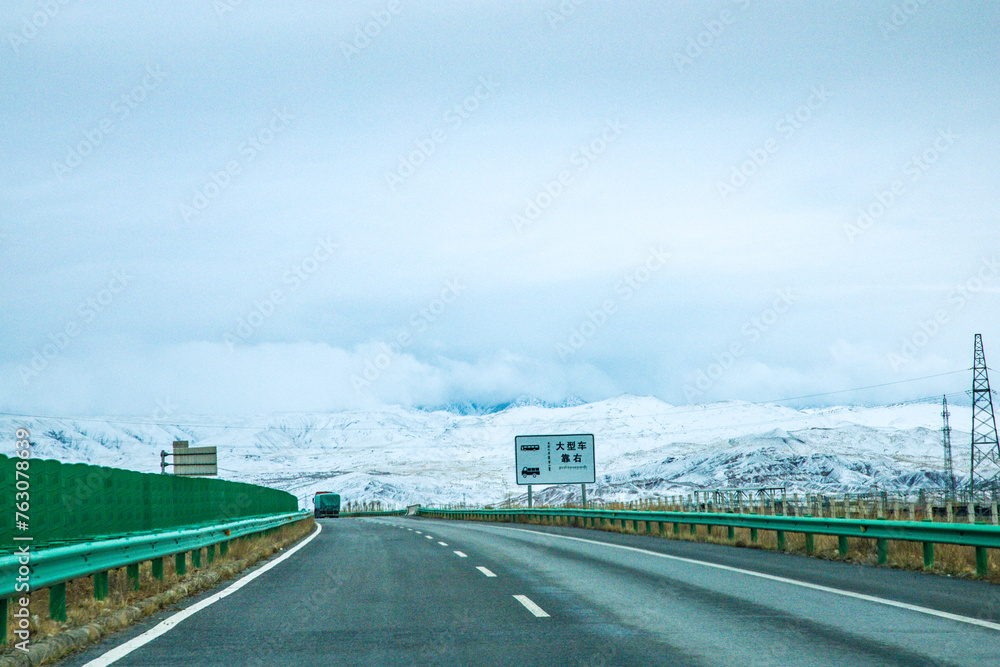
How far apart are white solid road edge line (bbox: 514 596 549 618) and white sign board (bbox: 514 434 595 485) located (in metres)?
43.7

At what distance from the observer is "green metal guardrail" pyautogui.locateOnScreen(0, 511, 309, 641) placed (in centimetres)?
773

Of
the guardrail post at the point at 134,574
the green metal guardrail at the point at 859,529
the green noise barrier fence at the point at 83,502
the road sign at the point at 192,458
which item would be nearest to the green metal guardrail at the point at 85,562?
the guardrail post at the point at 134,574

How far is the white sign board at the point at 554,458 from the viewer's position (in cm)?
5538

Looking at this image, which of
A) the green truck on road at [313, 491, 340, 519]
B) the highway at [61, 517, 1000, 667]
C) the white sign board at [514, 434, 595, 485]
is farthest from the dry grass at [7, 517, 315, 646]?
the green truck on road at [313, 491, 340, 519]

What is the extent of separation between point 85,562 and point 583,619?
4942mm

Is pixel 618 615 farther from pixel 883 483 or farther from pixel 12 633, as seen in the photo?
pixel 883 483

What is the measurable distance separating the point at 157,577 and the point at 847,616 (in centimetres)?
872

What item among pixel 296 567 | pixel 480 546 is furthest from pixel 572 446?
pixel 296 567

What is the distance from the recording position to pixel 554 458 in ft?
183

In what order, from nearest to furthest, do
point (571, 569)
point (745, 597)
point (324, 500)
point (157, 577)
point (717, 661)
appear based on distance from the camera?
point (717, 661) → point (745, 597) → point (157, 577) → point (571, 569) → point (324, 500)

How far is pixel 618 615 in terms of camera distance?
10047 mm

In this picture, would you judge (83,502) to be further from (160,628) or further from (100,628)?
(100,628)

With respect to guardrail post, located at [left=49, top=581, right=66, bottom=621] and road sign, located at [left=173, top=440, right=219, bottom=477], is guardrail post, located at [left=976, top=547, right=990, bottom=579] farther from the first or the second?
road sign, located at [left=173, top=440, right=219, bottom=477]

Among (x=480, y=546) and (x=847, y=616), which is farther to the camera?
(x=480, y=546)
